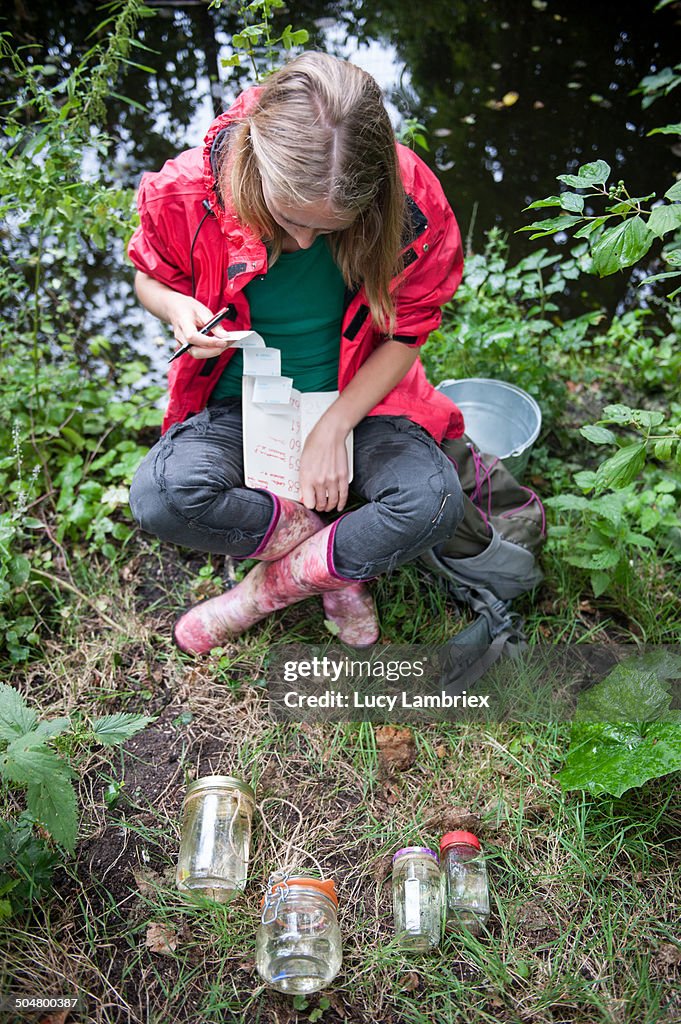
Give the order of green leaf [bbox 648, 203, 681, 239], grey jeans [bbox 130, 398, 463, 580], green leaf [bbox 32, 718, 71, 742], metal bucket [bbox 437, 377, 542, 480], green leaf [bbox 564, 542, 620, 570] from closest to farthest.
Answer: green leaf [bbox 648, 203, 681, 239] → green leaf [bbox 32, 718, 71, 742] → grey jeans [bbox 130, 398, 463, 580] → green leaf [bbox 564, 542, 620, 570] → metal bucket [bbox 437, 377, 542, 480]

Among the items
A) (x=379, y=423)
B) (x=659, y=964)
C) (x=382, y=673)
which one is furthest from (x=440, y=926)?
(x=379, y=423)

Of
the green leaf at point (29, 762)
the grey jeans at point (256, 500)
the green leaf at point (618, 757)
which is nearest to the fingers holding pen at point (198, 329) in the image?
the grey jeans at point (256, 500)

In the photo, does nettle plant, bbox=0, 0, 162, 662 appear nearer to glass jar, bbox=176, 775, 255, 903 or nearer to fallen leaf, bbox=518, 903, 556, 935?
glass jar, bbox=176, 775, 255, 903

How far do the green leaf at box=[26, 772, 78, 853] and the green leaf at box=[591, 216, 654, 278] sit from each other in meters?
1.38

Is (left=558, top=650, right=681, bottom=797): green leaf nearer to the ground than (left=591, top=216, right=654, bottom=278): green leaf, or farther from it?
nearer to the ground

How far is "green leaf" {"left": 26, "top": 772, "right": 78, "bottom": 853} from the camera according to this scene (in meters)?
1.43

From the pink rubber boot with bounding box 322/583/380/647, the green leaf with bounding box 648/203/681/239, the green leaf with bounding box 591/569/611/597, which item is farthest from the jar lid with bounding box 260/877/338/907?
the green leaf with bounding box 648/203/681/239

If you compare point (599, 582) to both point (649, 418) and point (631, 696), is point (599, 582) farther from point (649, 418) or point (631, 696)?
point (649, 418)

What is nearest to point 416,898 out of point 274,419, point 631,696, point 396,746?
point 396,746

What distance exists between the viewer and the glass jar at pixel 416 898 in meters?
1.60

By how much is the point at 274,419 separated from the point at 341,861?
1033 millimetres

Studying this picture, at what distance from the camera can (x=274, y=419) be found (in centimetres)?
192

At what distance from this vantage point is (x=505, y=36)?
4.14 meters

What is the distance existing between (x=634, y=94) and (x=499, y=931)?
368 centimetres
